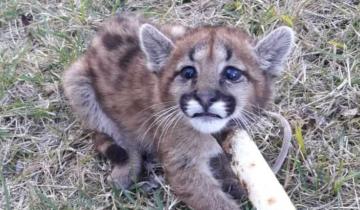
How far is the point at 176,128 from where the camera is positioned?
519 centimetres

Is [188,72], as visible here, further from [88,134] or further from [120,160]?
[88,134]

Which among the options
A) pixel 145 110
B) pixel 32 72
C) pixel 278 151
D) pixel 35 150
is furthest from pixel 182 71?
pixel 32 72

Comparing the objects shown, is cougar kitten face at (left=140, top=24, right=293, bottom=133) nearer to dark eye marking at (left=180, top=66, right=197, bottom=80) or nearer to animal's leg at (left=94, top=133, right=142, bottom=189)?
dark eye marking at (left=180, top=66, right=197, bottom=80)

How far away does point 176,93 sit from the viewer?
4.97 meters

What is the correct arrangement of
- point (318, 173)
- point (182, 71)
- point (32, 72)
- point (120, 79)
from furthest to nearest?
point (32, 72) → point (120, 79) → point (318, 173) → point (182, 71)

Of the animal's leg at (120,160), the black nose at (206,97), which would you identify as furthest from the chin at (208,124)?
the animal's leg at (120,160)

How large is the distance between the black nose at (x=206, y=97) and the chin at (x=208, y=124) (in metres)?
0.17

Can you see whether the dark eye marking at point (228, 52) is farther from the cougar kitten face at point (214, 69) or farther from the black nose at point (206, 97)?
the black nose at point (206, 97)

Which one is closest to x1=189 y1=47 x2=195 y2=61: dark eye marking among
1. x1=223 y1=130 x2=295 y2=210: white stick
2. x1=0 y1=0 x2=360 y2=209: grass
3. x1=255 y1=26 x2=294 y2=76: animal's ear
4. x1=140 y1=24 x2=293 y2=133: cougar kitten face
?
x1=140 y1=24 x2=293 y2=133: cougar kitten face

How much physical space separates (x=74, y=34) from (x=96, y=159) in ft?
4.76

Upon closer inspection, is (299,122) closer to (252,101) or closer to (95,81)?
(252,101)

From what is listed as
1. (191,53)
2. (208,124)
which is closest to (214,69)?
(191,53)

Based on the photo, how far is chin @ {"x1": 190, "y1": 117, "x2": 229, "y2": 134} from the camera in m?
4.78

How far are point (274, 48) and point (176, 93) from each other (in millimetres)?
731
